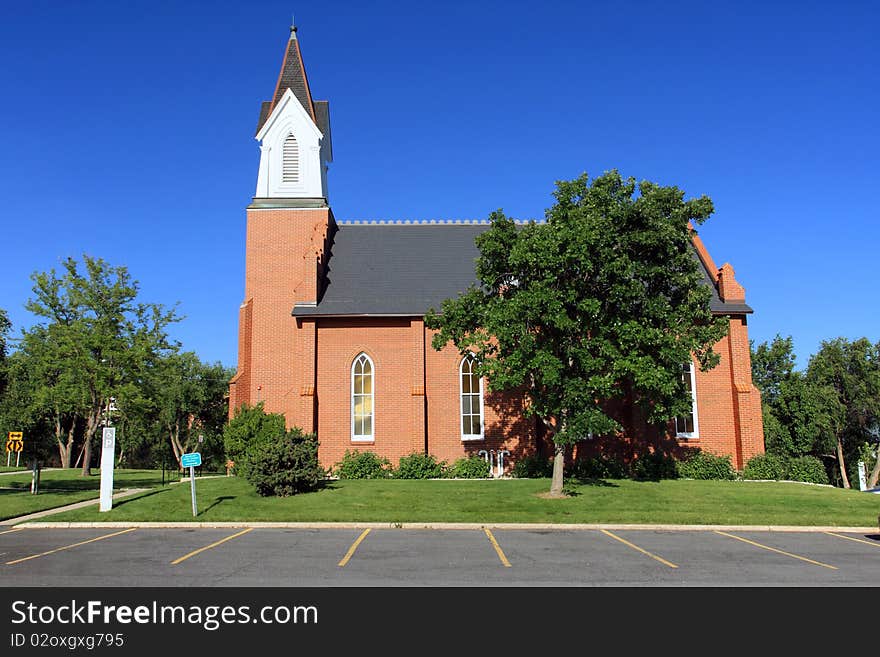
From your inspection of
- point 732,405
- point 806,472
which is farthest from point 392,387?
point 806,472

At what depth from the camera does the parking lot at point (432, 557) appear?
1065 centimetres

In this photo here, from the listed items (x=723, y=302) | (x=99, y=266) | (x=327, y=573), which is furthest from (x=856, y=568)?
(x=99, y=266)

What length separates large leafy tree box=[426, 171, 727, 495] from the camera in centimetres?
2005

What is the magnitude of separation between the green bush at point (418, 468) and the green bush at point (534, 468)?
328 centimetres

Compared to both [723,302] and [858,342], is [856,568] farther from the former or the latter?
[858,342]

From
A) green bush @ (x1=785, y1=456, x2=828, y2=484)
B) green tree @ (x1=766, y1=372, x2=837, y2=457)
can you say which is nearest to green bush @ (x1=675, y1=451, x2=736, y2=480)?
green bush @ (x1=785, y1=456, x2=828, y2=484)

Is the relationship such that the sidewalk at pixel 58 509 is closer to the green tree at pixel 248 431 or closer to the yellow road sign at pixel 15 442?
the yellow road sign at pixel 15 442

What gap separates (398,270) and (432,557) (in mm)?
20298

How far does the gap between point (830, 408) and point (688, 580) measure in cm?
3529

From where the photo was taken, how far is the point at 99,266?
28.4m

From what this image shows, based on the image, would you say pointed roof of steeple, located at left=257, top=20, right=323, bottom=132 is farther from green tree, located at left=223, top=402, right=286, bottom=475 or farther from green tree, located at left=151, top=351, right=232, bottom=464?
green tree, located at left=151, top=351, right=232, bottom=464

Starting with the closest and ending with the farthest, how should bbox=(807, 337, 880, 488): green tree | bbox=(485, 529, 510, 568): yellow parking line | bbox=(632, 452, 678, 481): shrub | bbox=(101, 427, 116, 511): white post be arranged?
bbox=(485, 529, 510, 568): yellow parking line < bbox=(101, 427, 116, 511): white post < bbox=(632, 452, 678, 481): shrub < bbox=(807, 337, 880, 488): green tree

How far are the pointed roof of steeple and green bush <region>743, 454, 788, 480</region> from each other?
2569 cm

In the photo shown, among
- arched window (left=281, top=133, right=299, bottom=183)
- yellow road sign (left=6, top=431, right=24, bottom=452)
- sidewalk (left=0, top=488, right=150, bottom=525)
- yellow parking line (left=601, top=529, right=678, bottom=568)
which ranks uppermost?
arched window (left=281, top=133, right=299, bottom=183)
